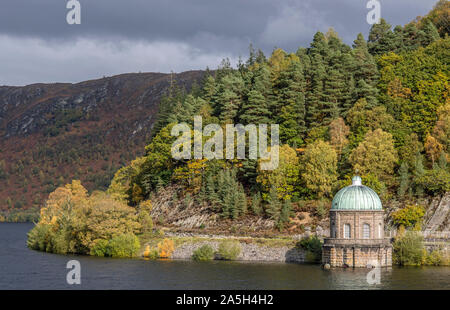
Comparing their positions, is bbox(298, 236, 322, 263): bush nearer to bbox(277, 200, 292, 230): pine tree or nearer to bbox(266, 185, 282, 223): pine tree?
bbox(277, 200, 292, 230): pine tree

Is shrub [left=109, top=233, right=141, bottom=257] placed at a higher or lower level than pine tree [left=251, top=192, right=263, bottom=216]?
lower

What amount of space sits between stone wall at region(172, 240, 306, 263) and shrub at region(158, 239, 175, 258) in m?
0.67

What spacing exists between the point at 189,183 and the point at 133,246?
101 ft

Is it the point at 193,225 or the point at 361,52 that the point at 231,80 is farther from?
the point at 193,225

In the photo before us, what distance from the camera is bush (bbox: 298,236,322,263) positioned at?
309ft

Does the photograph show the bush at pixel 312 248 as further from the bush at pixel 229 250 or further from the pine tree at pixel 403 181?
the pine tree at pixel 403 181

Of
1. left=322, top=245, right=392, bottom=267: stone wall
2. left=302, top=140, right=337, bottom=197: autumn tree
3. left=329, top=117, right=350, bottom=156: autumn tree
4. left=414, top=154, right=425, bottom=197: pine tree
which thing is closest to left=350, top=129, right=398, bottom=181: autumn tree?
left=302, top=140, right=337, bottom=197: autumn tree

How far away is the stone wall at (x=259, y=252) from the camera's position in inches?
3772

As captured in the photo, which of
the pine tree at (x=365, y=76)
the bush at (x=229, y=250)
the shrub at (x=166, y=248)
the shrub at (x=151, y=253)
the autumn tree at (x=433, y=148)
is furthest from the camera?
the pine tree at (x=365, y=76)

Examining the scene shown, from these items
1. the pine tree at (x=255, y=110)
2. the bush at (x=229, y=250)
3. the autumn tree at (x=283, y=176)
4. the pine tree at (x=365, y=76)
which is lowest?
the bush at (x=229, y=250)

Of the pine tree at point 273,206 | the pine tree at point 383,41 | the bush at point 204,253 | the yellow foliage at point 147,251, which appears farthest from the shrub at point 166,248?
the pine tree at point 383,41

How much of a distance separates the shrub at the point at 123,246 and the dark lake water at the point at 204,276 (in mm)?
7068
